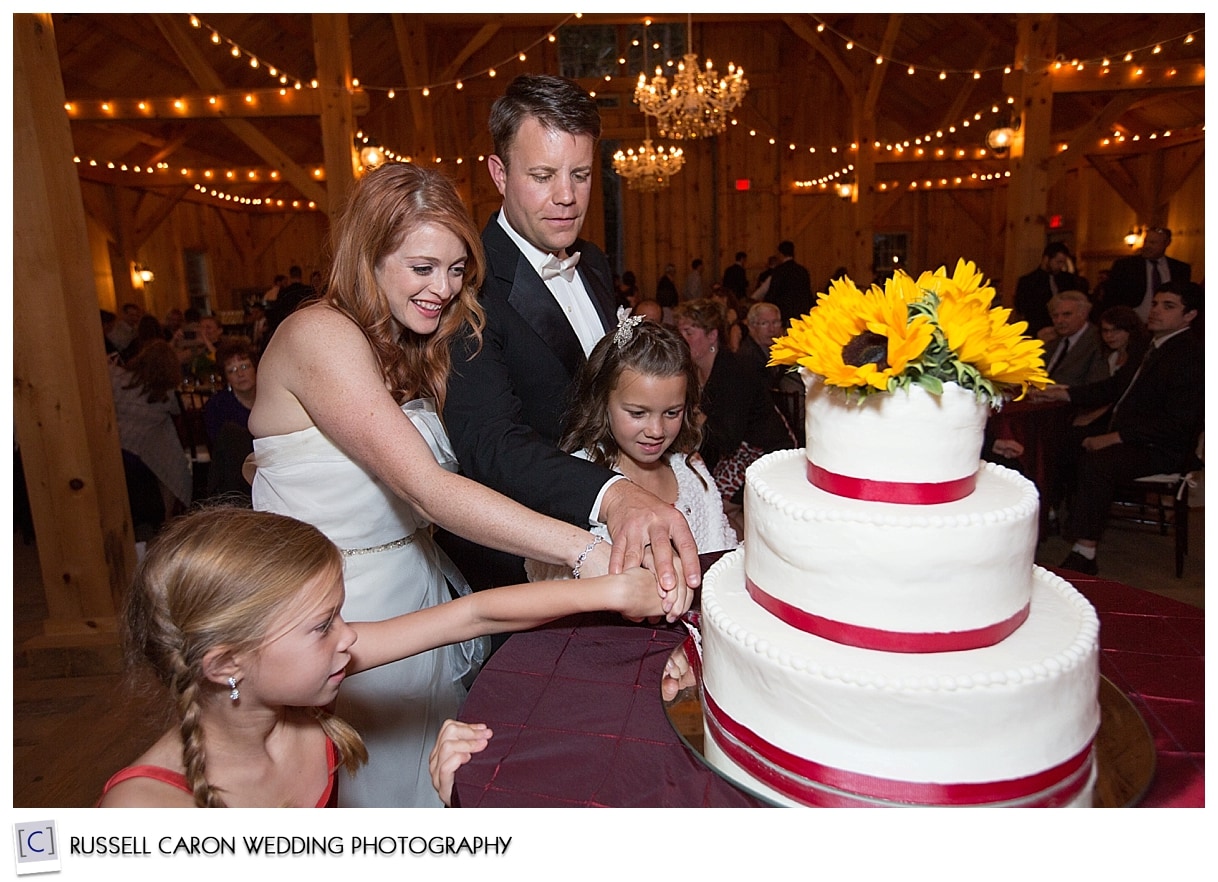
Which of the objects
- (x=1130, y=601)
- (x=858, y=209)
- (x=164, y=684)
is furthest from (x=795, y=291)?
(x=164, y=684)

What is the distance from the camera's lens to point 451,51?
14492mm

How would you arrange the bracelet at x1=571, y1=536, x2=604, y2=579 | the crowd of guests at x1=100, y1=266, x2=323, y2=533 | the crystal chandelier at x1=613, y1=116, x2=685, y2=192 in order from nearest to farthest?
the bracelet at x1=571, y1=536, x2=604, y2=579 → the crowd of guests at x1=100, y1=266, x2=323, y2=533 → the crystal chandelier at x1=613, y1=116, x2=685, y2=192

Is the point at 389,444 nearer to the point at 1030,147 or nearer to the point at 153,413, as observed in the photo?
the point at 153,413

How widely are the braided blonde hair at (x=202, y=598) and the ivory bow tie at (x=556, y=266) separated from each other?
3.63 ft

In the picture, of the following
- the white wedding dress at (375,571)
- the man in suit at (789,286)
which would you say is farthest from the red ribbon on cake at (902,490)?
the man in suit at (789,286)

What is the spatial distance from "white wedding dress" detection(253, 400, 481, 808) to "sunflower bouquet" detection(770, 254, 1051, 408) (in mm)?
1215

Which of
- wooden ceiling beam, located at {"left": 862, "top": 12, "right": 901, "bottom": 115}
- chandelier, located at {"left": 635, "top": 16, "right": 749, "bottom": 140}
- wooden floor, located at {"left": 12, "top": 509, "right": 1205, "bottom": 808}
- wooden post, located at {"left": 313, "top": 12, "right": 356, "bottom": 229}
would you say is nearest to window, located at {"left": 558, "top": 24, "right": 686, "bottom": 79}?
wooden ceiling beam, located at {"left": 862, "top": 12, "right": 901, "bottom": 115}

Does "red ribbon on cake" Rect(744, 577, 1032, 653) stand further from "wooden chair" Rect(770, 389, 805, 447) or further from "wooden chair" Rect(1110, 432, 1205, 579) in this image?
"wooden chair" Rect(770, 389, 805, 447)

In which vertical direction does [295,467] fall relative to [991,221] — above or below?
below

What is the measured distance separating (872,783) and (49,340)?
3.39m

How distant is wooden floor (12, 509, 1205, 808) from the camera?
8.44ft

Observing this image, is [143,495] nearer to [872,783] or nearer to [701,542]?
[701,542]
